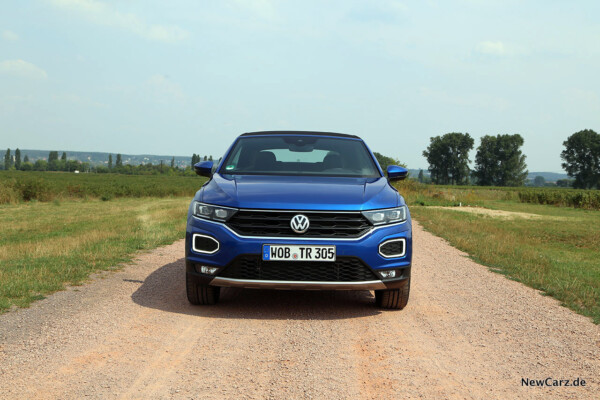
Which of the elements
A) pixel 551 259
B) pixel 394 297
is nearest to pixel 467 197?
pixel 551 259

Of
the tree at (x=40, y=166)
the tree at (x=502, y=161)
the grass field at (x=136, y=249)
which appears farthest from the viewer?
Result: the tree at (x=40, y=166)

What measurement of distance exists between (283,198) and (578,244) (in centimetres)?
1467

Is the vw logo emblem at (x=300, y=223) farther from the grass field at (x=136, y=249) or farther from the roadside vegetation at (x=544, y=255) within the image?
the roadside vegetation at (x=544, y=255)

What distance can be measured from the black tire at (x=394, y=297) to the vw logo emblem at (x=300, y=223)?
1.14 m

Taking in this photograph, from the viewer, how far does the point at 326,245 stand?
473 cm

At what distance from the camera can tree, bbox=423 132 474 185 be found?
421ft

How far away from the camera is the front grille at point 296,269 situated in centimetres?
478

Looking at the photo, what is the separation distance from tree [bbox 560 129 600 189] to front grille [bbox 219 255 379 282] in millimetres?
107715

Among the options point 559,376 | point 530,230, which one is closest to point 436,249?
point 559,376

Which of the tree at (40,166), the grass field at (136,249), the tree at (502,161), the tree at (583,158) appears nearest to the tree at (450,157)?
the tree at (502,161)

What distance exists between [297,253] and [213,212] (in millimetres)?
848

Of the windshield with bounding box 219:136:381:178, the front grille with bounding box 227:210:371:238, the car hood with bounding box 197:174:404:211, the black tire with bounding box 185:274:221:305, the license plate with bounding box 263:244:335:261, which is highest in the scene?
the windshield with bounding box 219:136:381:178

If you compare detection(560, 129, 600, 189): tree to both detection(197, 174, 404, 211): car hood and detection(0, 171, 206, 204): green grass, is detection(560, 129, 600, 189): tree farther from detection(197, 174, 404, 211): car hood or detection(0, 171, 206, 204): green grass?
detection(197, 174, 404, 211): car hood

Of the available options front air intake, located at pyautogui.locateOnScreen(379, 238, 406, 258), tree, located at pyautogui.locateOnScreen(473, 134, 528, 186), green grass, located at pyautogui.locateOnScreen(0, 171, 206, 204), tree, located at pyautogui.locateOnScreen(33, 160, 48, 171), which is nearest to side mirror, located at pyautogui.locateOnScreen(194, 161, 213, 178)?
front air intake, located at pyautogui.locateOnScreen(379, 238, 406, 258)
